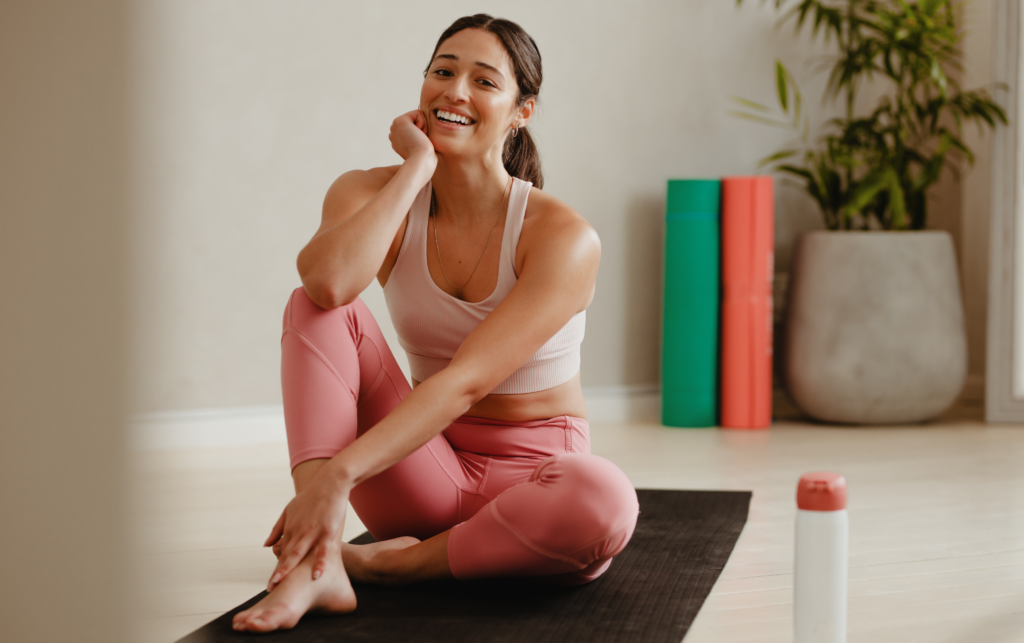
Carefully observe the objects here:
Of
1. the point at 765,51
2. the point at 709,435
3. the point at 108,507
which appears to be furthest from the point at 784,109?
the point at 108,507

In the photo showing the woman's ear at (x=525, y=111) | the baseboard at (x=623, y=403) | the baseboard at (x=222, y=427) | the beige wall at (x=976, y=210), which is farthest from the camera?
the beige wall at (x=976, y=210)

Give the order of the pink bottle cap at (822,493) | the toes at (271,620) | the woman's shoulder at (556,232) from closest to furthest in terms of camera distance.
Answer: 1. the pink bottle cap at (822,493)
2. the toes at (271,620)
3. the woman's shoulder at (556,232)

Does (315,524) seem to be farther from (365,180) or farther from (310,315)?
(365,180)

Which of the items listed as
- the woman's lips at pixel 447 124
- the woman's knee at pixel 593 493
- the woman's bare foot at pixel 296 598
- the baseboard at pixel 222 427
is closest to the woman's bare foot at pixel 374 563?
the woman's bare foot at pixel 296 598

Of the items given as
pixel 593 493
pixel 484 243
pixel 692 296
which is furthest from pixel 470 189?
pixel 692 296

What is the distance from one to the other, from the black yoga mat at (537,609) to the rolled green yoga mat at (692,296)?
153cm

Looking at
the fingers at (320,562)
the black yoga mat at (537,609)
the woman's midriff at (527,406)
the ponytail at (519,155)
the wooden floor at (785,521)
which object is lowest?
the wooden floor at (785,521)

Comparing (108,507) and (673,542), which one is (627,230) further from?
(108,507)

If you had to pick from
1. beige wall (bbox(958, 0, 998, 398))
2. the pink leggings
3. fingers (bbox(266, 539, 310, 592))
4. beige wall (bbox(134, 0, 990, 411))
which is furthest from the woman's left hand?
beige wall (bbox(958, 0, 998, 398))

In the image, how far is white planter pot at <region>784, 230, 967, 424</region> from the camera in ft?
10.2

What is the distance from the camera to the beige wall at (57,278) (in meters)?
0.25

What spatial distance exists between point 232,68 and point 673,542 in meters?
1.89

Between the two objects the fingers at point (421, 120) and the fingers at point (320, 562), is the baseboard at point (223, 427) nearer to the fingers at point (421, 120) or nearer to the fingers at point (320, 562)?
the fingers at point (421, 120)

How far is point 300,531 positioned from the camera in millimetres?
1126
